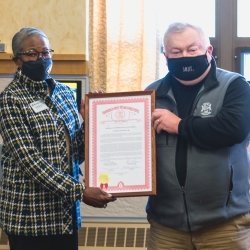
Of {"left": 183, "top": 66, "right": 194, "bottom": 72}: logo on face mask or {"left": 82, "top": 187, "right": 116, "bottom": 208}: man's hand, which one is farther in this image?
{"left": 82, "top": 187, "right": 116, "bottom": 208}: man's hand

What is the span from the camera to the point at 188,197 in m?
1.97

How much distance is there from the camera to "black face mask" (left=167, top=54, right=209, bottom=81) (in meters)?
1.98

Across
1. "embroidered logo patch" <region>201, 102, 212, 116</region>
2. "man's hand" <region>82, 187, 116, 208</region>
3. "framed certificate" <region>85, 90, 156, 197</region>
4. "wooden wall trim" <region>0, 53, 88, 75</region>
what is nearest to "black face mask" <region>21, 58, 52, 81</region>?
"framed certificate" <region>85, 90, 156, 197</region>

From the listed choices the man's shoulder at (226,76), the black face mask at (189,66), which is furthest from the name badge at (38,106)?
the man's shoulder at (226,76)

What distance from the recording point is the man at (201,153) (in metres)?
1.93

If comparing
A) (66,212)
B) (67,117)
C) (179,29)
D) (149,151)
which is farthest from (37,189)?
(179,29)

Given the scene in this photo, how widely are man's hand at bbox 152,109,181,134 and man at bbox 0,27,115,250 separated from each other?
35cm

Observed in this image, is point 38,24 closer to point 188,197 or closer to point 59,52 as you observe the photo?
point 59,52

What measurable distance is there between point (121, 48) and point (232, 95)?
1.51 metres

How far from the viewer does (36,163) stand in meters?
2.11

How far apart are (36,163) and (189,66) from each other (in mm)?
710

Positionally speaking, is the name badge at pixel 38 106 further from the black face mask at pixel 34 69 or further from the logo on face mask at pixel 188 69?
the logo on face mask at pixel 188 69

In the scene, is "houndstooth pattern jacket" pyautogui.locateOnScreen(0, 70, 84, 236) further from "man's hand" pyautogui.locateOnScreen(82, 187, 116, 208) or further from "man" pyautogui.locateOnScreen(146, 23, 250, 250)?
"man" pyautogui.locateOnScreen(146, 23, 250, 250)

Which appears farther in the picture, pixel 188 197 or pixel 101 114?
pixel 101 114
